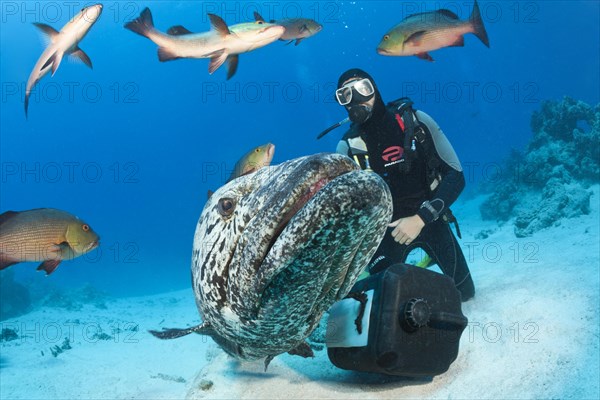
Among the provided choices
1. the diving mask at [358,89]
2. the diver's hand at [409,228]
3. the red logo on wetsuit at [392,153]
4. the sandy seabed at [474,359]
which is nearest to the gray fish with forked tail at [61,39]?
the diving mask at [358,89]

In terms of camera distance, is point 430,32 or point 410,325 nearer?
point 410,325

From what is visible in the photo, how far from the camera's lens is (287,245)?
162 cm

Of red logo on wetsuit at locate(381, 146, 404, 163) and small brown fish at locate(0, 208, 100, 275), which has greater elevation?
red logo on wetsuit at locate(381, 146, 404, 163)

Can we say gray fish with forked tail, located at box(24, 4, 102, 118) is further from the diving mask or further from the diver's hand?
the diver's hand

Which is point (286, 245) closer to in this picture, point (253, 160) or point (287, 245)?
point (287, 245)

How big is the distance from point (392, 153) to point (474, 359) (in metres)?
2.67

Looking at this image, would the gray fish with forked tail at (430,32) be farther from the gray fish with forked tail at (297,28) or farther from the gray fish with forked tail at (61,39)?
the gray fish with forked tail at (61,39)

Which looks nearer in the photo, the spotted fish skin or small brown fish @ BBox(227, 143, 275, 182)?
the spotted fish skin

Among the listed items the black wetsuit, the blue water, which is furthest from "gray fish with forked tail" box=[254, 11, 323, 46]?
the blue water

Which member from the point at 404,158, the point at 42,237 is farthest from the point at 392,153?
the point at 42,237

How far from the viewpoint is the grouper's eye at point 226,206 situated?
91.0 inches

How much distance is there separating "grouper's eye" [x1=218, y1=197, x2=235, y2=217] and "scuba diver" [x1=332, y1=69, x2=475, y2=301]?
3.06m

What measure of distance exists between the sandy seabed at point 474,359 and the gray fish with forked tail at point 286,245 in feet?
5.35

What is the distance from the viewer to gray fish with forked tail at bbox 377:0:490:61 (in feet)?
17.4
